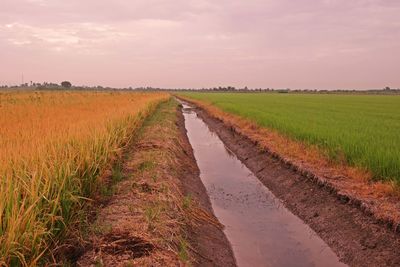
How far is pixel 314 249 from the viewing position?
6121 mm

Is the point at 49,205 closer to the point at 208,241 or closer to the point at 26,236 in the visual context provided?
the point at 26,236

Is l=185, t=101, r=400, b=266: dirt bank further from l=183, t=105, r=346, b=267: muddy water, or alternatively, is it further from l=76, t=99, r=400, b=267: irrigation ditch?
l=183, t=105, r=346, b=267: muddy water

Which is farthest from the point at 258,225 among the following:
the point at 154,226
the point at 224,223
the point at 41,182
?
the point at 41,182

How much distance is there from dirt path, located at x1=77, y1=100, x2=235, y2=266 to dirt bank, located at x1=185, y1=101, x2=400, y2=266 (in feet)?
5.70

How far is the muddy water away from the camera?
18.9 feet

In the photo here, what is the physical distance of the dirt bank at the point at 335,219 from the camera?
554 centimetres

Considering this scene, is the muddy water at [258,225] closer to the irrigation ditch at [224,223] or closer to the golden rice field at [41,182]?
the irrigation ditch at [224,223]

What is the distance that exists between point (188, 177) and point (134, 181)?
9.17 ft

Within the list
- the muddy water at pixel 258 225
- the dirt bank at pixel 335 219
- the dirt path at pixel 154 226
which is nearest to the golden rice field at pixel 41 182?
the dirt path at pixel 154 226

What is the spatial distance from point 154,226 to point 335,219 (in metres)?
3.47

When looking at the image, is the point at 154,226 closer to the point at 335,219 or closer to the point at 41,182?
the point at 41,182

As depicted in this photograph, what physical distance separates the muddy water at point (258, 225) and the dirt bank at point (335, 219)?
184 millimetres

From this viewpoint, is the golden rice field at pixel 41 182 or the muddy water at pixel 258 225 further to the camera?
the muddy water at pixel 258 225

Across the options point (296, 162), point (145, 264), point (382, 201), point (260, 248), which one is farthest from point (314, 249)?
point (296, 162)
